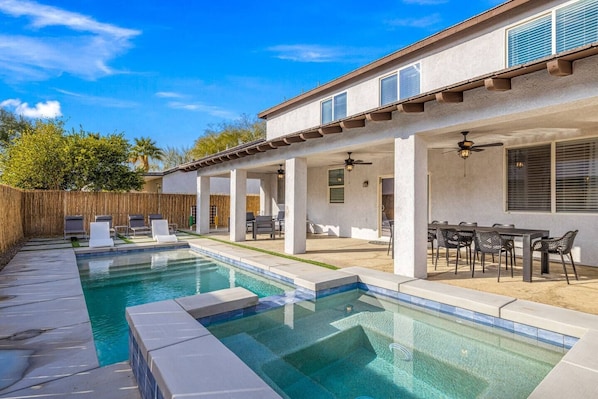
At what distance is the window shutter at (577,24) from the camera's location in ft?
23.0

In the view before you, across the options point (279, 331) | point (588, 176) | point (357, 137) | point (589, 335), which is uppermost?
point (357, 137)

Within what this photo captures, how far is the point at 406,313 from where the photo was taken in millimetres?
5957

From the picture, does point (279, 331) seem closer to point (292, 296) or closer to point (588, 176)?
point (292, 296)

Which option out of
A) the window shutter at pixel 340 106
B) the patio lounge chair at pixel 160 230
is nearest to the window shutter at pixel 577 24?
the window shutter at pixel 340 106

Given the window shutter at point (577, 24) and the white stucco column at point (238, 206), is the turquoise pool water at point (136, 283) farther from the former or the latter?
the window shutter at point (577, 24)

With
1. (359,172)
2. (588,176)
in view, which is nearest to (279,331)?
(588,176)

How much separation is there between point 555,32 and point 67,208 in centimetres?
1988

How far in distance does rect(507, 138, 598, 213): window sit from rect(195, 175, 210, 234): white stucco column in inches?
541

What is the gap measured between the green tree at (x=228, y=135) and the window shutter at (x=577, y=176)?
30623 millimetres

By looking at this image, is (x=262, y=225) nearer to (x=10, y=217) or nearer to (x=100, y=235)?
(x=100, y=235)

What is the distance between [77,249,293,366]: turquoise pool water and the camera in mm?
5230

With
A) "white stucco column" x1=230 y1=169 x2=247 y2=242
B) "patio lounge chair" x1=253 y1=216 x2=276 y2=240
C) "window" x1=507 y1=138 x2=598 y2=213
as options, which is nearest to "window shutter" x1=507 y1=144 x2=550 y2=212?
"window" x1=507 y1=138 x2=598 y2=213

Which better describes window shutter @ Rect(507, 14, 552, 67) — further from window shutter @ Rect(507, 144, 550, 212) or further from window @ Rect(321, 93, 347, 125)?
window @ Rect(321, 93, 347, 125)

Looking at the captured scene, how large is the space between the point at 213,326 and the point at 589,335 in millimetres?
5076
